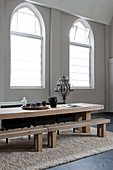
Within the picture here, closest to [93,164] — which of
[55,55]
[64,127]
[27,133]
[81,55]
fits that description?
[64,127]

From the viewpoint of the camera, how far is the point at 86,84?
731cm

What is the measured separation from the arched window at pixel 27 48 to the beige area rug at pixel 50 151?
2.43 metres

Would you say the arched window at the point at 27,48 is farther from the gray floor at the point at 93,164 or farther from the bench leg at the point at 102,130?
the gray floor at the point at 93,164

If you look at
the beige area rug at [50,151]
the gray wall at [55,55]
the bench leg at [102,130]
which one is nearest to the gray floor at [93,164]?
the beige area rug at [50,151]

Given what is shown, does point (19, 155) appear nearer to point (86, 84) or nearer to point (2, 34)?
point (2, 34)

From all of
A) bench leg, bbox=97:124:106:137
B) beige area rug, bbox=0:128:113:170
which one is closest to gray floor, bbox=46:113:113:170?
beige area rug, bbox=0:128:113:170

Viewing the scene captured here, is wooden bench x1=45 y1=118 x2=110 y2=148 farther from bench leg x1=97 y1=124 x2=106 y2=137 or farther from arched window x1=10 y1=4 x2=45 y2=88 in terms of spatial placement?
arched window x1=10 y1=4 x2=45 y2=88

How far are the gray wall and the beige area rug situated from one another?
6.81 ft

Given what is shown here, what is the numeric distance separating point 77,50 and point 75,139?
416 centimetres

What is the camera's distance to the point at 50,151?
9.72ft

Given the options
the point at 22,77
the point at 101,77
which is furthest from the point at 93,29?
the point at 22,77

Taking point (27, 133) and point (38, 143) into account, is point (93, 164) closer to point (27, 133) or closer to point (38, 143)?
point (38, 143)

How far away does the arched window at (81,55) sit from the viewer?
691 centimetres

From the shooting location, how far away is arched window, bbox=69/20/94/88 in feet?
22.7
